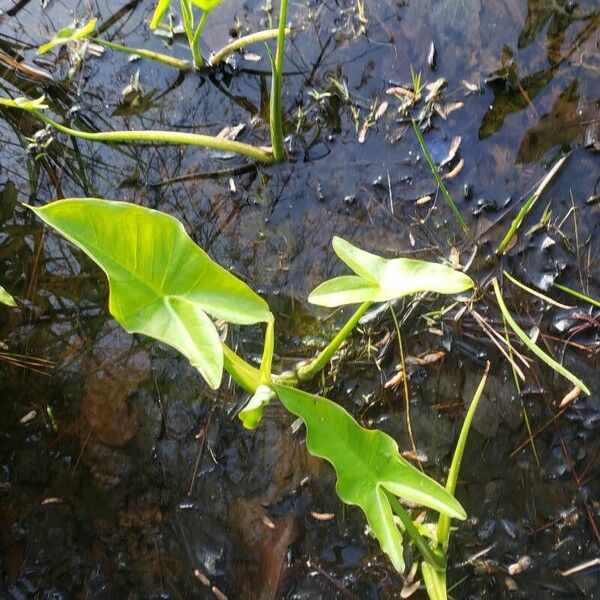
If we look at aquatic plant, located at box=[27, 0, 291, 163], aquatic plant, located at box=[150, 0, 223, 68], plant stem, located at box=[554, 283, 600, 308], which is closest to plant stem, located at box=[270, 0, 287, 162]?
aquatic plant, located at box=[27, 0, 291, 163]

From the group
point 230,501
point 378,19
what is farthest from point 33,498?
point 378,19

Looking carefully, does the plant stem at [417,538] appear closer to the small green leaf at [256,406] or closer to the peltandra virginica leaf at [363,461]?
the peltandra virginica leaf at [363,461]

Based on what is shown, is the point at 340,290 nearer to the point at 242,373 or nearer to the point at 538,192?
the point at 242,373

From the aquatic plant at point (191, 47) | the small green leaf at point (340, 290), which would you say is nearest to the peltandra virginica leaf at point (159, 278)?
the small green leaf at point (340, 290)

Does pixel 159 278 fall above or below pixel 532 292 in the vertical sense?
above

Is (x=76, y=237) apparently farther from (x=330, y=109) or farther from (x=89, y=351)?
(x=330, y=109)

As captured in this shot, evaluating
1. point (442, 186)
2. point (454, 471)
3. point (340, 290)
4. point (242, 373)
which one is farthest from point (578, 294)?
point (242, 373)
